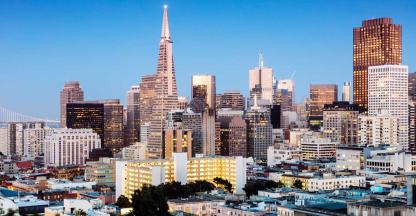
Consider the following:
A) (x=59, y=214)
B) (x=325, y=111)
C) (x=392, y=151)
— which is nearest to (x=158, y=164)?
(x=59, y=214)

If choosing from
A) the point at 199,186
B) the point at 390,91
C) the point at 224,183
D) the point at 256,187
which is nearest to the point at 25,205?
the point at 199,186

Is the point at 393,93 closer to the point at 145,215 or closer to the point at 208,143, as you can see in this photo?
the point at 208,143

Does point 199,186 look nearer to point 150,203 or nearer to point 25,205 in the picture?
point 25,205

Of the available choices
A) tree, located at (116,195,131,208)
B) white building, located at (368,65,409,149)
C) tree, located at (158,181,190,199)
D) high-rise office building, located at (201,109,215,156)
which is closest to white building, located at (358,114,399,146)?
white building, located at (368,65,409,149)

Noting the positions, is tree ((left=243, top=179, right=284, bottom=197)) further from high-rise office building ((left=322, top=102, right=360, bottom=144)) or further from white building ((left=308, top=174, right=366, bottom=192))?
high-rise office building ((left=322, top=102, right=360, bottom=144))

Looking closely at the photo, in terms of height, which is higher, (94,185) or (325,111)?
(325,111)

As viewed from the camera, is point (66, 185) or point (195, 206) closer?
point (195, 206)
